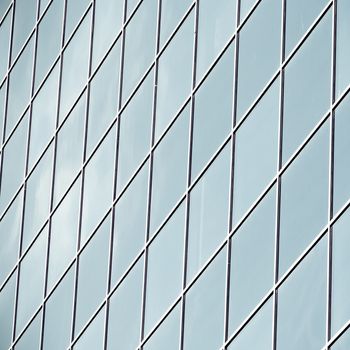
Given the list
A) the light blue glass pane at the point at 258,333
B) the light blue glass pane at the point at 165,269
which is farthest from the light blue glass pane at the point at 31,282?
the light blue glass pane at the point at 258,333

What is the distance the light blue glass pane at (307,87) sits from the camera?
31.5 metres

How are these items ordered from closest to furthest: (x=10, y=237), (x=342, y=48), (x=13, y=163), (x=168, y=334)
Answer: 1. (x=342, y=48)
2. (x=168, y=334)
3. (x=10, y=237)
4. (x=13, y=163)

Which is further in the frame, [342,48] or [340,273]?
[342,48]

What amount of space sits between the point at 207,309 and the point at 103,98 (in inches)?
329

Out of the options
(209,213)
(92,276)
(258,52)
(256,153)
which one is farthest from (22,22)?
(256,153)

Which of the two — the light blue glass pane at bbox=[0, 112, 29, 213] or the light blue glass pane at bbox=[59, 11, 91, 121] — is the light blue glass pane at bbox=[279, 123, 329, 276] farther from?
the light blue glass pane at bbox=[0, 112, 29, 213]

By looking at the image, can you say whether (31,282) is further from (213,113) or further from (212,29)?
(212,29)

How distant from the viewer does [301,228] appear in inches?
1218

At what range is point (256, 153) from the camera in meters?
33.2

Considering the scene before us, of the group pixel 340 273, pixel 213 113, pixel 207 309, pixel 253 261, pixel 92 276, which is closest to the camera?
pixel 340 273

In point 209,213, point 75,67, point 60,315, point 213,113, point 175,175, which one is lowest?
point 60,315

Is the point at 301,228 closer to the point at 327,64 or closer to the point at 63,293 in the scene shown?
the point at 327,64

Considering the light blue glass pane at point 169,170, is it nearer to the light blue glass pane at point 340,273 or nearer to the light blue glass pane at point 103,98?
the light blue glass pane at point 103,98

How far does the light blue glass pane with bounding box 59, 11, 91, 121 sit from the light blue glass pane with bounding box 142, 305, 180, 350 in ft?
27.6
